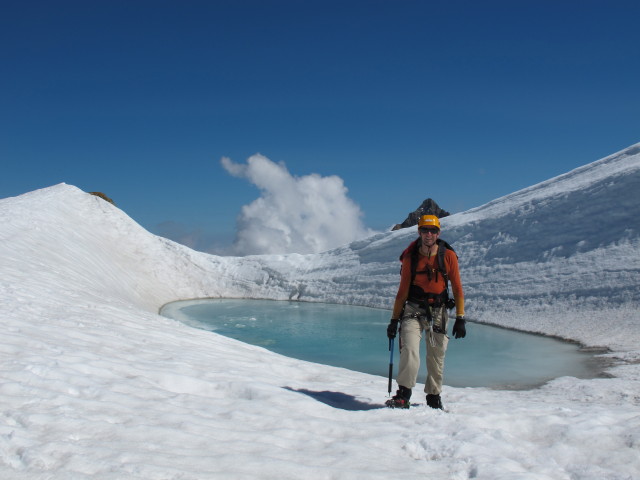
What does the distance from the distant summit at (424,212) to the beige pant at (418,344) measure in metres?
41.5

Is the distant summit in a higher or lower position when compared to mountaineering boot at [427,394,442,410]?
higher

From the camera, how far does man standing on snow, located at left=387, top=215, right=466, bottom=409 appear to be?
6004 mm

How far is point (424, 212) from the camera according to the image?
5116 cm

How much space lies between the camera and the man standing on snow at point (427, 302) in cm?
600

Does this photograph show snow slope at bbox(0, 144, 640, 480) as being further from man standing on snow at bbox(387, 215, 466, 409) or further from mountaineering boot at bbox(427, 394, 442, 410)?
man standing on snow at bbox(387, 215, 466, 409)

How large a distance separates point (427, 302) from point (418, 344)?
0.50m

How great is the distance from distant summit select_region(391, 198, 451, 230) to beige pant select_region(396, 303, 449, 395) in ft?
136

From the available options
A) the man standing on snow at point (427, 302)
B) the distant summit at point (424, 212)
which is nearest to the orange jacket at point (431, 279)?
the man standing on snow at point (427, 302)

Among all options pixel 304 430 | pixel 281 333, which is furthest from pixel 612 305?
pixel 304 430

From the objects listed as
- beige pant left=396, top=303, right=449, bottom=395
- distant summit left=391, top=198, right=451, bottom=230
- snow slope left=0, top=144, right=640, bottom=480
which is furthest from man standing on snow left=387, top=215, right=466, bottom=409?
distant summit left=391, top=198, right=451, bottom=230

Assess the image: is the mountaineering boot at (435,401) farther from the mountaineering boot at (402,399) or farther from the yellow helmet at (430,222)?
the yellow helmet at (430,222)

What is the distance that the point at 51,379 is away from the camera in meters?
5.43

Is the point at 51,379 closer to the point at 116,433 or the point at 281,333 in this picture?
the point at 116,433

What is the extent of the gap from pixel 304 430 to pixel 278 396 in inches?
43.3
